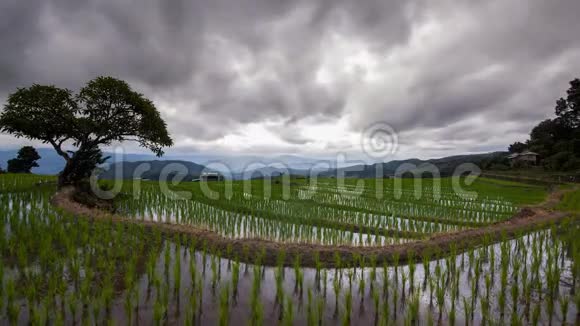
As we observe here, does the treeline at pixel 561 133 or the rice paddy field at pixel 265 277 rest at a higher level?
the treeline at pixel 561 133

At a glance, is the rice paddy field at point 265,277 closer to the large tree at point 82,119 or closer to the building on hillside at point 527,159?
the large tree at point 82,119

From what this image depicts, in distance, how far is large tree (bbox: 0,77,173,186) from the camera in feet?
45.3

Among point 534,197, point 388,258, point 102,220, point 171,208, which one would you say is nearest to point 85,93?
point 171,208

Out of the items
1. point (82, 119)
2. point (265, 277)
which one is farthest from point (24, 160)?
point (265, 277)

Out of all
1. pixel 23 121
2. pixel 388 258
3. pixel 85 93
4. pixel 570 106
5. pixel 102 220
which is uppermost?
pixel 570 106

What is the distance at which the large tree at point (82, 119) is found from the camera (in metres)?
13.8

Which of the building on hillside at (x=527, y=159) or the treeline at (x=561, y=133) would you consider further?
the building on hillside at (x=527, y=159)

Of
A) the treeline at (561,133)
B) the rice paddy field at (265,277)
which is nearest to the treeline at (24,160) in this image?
the rice paddy field at (265,277)

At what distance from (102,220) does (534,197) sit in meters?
20.7

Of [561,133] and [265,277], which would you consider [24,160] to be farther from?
[561,133]

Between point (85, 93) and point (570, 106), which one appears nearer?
point (85, 93)

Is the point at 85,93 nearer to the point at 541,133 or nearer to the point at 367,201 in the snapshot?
the point at 367,201

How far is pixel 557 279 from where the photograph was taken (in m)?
4.70

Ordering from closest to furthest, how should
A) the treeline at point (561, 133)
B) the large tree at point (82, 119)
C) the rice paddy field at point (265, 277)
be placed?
the rice paddy field at point (265, 277)
the large tree at point (82, 119)
the treeline at point (561, 133)
